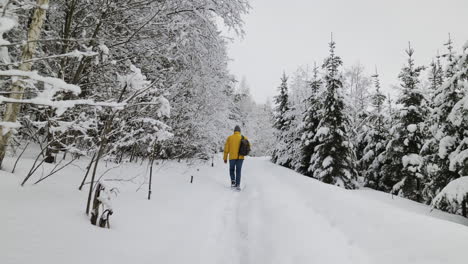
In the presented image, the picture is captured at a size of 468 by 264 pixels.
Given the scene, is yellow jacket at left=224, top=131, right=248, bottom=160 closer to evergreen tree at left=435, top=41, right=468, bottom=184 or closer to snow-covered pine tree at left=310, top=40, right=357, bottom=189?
evergreen tree at left=435, top=41, right=468, bottom=184

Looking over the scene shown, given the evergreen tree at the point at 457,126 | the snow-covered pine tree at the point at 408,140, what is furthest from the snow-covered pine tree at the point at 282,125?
the evergreen tree at the point at 457,126

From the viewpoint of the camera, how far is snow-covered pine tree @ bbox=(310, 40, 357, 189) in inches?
566

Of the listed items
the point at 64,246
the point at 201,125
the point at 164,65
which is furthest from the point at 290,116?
the point at 64,246

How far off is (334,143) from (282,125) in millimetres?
13165

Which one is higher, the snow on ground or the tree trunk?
the tree trunk

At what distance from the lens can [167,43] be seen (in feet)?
21.2

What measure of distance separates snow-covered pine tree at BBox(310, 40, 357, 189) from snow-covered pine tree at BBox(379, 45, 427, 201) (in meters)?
2.53

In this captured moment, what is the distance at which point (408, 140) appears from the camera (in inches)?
580

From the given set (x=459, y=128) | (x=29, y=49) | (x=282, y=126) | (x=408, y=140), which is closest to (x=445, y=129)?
(x=459, y=128)

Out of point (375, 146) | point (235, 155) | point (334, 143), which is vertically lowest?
point (235, 155)

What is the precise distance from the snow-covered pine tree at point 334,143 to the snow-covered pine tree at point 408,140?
2.53 m

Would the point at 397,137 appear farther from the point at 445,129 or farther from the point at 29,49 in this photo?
the point at 29,49

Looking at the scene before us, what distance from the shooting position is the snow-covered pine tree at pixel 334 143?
14.4 metres

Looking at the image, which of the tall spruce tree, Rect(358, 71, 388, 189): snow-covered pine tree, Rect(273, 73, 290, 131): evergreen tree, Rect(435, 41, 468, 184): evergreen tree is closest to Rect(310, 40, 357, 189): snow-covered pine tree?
Rect(358, 71, 388, 189): snow-covered pine tree
